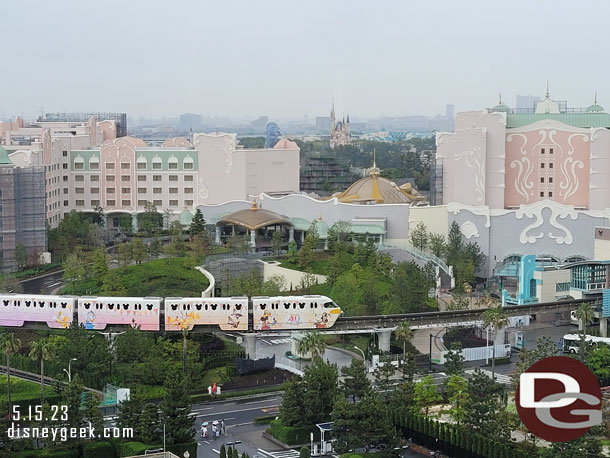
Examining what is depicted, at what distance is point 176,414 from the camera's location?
25203 millimetres

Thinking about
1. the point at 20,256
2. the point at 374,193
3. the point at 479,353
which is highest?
the point at 374,193

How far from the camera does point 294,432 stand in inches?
1037

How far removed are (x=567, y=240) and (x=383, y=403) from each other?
77.7 feet

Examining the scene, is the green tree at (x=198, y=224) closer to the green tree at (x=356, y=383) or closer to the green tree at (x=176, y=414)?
the green tree at (x=356, y=383)

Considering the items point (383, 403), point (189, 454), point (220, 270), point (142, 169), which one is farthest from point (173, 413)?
point (142, 169)

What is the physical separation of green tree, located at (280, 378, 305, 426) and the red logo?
13554mm

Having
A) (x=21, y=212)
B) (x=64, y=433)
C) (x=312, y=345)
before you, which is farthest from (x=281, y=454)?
(x=21, y=212)

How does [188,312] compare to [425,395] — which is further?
[188,312]

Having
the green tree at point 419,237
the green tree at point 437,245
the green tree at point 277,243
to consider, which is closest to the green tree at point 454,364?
the green tree at point 437,245

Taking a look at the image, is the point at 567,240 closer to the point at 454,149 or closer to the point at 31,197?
the point at 454,149

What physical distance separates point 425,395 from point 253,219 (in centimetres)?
2708

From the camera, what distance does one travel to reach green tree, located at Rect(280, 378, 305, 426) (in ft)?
87.3

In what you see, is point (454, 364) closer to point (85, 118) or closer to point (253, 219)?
point (253, 219)

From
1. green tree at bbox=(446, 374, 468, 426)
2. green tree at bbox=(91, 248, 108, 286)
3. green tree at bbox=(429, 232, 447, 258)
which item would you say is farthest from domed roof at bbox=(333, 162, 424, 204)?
green tree at bbox=(446, 374, 468, 426)
